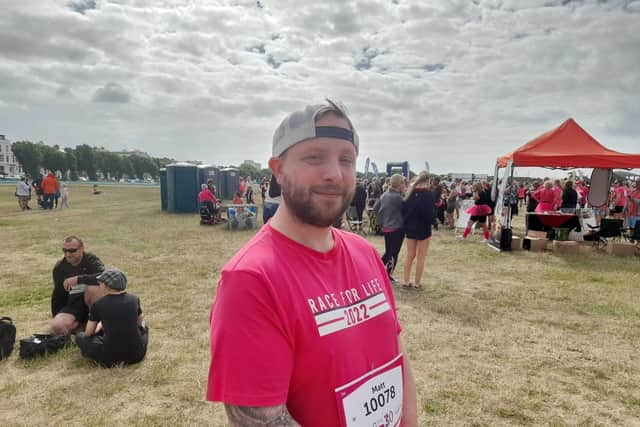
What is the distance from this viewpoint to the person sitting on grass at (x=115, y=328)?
3830mm

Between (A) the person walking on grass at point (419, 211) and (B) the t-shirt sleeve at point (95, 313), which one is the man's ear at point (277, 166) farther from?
(A) the person walking on grass at point (419, 211)

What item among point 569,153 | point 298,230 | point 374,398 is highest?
point 569,153

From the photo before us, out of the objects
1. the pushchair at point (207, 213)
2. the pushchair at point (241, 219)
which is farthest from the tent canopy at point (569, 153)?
the pushchair at point (207, 213)

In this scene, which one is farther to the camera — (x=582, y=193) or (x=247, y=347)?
(x=582, y=193)

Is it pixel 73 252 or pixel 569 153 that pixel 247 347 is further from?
pixel 569 153

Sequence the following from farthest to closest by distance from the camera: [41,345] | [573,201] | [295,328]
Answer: [573,201], [41,345], [295,328]

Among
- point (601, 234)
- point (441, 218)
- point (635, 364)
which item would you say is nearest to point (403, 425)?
point (635, 364)

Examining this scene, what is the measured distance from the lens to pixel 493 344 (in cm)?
444

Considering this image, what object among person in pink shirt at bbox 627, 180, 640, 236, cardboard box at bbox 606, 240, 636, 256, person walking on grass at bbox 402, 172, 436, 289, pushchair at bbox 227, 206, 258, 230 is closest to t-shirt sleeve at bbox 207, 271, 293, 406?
person walking on grass at bbox 402, 172, 436, 289

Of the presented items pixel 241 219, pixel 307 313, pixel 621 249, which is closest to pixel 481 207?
pixel 621 249

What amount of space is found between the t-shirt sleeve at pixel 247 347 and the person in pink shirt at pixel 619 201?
1670cm

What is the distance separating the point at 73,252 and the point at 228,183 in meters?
24.1

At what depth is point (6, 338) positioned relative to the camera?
4098 millimetres

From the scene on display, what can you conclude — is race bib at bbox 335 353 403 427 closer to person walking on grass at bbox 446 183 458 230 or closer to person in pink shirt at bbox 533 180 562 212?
person in pink shirt at bbox 533 180 562 212
